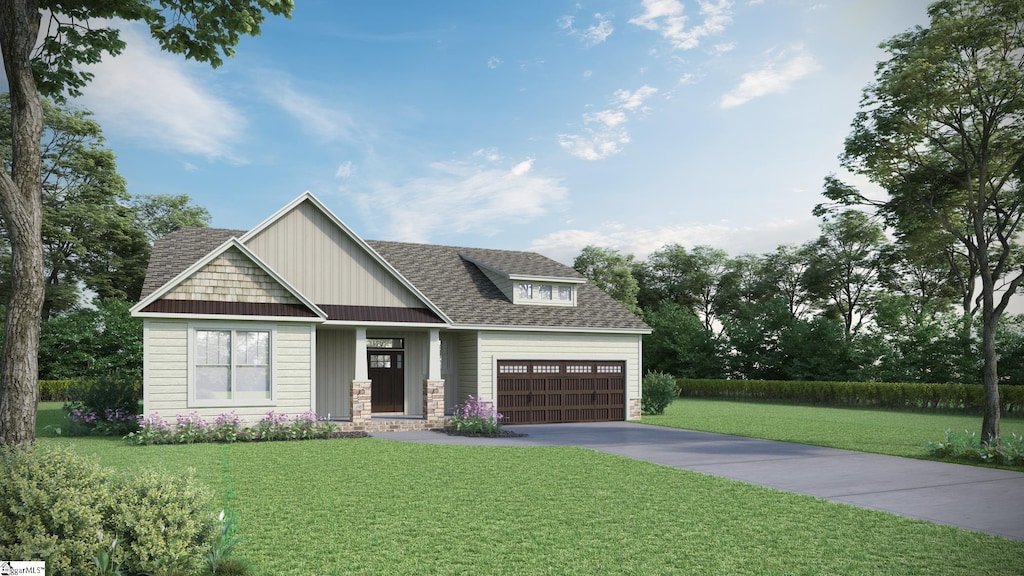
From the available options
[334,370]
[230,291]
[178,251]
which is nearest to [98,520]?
[230,291]

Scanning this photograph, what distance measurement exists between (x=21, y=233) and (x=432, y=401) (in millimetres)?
13431

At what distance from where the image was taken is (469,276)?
84.3 ft

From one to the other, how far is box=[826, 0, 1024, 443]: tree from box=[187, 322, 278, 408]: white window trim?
50.5 feet

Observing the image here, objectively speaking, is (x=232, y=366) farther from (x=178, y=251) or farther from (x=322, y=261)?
(x=178, y=251)

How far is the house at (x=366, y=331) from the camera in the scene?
17812 mm

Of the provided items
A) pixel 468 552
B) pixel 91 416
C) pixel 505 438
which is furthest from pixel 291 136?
pixel 468 552

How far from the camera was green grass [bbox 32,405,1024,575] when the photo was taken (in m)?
6.80

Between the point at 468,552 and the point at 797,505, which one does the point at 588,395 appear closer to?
the point at 797,505

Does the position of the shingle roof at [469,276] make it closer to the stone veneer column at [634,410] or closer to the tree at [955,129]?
the stone veneer column at [634,410]

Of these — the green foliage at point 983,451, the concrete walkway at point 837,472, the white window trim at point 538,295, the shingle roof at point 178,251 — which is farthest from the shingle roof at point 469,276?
the green foliage at point 983,451

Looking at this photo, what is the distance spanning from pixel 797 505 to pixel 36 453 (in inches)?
359

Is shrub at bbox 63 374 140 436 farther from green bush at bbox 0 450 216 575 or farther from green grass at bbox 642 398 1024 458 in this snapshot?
green grass at bbox 642 398 1024 458

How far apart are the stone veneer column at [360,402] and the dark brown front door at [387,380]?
240cm

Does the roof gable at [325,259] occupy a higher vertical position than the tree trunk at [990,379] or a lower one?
higher
